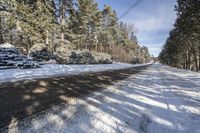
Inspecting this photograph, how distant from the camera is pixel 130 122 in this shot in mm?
3857

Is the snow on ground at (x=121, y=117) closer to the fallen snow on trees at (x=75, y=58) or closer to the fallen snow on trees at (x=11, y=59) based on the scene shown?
the fallen snow on trees at (x=11, y=59)

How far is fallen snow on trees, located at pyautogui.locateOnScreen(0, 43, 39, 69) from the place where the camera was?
1409cm

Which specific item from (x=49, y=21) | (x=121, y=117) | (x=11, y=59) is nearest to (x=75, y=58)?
(x=49, y=21)

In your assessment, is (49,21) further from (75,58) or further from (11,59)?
(11,59)

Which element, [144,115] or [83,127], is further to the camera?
[144,115]

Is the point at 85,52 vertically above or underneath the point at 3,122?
above

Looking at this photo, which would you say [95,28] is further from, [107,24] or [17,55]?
[17,55]

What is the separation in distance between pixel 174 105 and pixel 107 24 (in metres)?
54.9

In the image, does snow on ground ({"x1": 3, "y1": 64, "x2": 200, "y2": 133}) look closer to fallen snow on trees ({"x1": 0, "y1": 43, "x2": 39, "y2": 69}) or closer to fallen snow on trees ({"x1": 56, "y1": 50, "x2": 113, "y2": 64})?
fallen snow on trees ({"x1": 0, "y1": 43, "x2": 39, "y2": 69})

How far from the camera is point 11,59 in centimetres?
1489

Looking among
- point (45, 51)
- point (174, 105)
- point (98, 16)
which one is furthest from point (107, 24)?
point (174, 105)

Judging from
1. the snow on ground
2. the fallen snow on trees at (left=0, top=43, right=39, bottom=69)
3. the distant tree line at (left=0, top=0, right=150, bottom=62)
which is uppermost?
the distant tree line at (left=0, top=0, right=150, bottom=62)

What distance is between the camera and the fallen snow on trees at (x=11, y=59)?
1409 centimetres

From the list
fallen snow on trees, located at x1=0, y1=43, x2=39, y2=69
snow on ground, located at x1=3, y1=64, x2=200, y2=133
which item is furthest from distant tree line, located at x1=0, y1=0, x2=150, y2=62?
snow on ground, located at x1=3, y1=64, x2=200, y2=133
